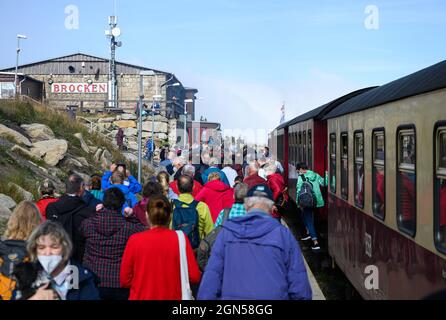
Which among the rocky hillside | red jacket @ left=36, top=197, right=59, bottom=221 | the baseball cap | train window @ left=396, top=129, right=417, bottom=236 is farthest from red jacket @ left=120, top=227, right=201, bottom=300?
the rocky hillside

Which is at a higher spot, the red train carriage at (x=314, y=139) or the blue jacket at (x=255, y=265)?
the red train carriage at (x=314, y=139)

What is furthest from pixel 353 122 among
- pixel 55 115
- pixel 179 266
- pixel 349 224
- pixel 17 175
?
pixel 55 115

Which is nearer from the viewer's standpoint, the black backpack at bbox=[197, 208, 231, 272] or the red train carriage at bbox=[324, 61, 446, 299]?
the red train carriage at bbox=[324, 61, 446, 299]

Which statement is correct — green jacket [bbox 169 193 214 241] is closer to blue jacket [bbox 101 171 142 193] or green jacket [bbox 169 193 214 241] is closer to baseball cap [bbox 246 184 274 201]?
baseball cap [bbox 246 184 274 201]

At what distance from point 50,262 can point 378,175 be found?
447 centimetres

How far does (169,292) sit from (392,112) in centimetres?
320

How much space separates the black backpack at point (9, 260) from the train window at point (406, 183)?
325cm

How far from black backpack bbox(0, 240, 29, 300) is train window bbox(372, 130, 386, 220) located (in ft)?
13.1

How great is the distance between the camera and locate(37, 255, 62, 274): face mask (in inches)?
185

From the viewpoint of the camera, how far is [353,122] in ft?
33.4

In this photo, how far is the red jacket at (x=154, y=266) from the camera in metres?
5.52

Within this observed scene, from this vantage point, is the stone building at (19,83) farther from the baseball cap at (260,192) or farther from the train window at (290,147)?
the baseball cap at (260,192)

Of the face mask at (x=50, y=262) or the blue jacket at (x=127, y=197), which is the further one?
the blue jacket at (x=127, y=197)

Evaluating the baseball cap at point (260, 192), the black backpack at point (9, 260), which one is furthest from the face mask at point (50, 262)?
the baseball cap at point (260, 192)
